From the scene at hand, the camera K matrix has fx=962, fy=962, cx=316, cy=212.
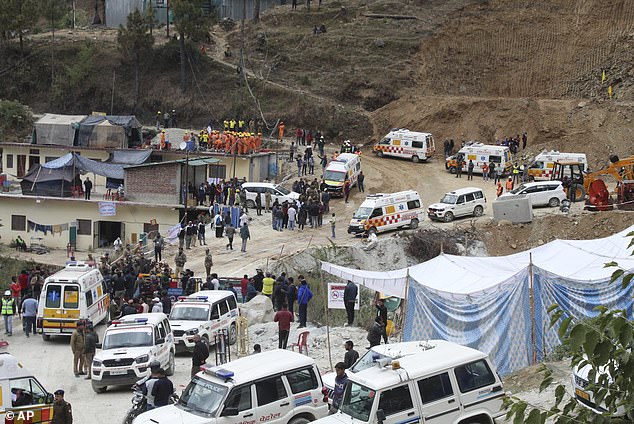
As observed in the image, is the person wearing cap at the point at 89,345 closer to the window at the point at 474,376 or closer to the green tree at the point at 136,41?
the window at the point at 474,376

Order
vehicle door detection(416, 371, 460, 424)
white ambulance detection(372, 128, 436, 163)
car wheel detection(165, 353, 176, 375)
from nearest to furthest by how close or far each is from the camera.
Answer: vehicle door detection(416, 371, 460, 424)
car wheel detection(165, 353, 176, 375)
white ambulance detection(372, 128, 436, 163)

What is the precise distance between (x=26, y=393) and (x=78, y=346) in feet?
20.7

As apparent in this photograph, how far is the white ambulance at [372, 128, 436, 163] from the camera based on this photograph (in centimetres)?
6022

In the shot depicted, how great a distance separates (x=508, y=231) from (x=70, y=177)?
934 inches

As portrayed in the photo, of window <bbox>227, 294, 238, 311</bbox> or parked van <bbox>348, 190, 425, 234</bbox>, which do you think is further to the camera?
parked van <bbox>348, 190, 425, 234</bbox>

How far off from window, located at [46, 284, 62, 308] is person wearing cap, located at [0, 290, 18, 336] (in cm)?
139

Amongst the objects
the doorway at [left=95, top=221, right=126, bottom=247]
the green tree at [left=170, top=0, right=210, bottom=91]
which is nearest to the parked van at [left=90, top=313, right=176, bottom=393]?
the doorway at [left=95, top=221, right=126, bottom=247]

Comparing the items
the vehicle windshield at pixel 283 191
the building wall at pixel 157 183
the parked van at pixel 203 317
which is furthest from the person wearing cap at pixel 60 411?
the building wall at pixel 157 183

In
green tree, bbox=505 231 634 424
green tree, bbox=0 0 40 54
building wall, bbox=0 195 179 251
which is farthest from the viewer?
green tree, bbox=0 0 40 54

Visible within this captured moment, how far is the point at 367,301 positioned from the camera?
98.4ft

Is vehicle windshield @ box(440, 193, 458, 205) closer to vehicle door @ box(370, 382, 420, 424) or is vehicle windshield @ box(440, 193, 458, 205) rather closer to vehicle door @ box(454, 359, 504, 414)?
vehicle door @ box(454, 359, 504, 414)

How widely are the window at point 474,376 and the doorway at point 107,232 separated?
124 ft

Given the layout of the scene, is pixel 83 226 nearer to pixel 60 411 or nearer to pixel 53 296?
pixel 53 296

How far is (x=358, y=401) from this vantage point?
48.1 ft
